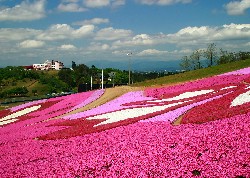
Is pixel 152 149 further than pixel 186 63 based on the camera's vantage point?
No

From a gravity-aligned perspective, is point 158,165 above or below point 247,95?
below

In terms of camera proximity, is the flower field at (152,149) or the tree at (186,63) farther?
the tree at (186,63)

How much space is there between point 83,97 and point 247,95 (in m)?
36.8

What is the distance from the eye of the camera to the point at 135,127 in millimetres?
24297

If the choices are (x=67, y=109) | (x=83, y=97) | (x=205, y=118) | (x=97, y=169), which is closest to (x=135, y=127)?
(x=205, y=118)

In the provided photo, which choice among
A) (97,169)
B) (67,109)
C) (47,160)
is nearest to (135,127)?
(47,160)

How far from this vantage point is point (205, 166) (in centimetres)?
1326

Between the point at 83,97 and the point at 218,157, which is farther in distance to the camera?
the point at 83,97

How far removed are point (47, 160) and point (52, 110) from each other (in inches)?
1333

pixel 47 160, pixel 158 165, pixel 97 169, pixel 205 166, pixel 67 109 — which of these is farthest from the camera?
pixel 67 109

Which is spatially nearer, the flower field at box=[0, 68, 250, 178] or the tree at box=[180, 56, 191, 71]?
the flower field at box=[0, 68, 250, 178]

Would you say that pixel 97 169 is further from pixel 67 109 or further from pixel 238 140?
pixel 67 109

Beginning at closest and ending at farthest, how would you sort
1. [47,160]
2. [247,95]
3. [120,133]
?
[47,160], [120,133], [247,95]

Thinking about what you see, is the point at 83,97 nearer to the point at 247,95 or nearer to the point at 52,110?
the point at 52,110
